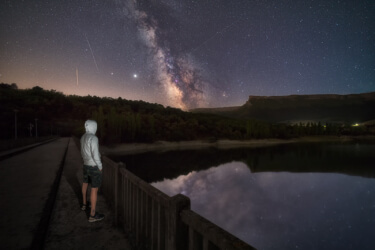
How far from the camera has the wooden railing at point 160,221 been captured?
181 centimetres

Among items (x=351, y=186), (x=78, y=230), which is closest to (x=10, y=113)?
(x=78, y=230)

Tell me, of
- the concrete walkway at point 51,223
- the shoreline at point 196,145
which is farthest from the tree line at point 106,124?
the concrete walkway at point 51,223

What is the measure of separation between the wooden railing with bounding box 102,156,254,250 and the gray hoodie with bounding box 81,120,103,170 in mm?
514

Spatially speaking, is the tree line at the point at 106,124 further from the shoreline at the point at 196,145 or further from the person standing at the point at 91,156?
the person standing at the point at 91,156

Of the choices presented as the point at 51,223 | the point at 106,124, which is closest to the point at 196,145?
the point at 106,124

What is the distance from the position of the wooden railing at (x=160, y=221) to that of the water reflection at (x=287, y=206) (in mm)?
9449

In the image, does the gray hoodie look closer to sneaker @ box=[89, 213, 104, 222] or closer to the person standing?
the person standing

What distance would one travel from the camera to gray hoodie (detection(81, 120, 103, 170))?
4176 millimetres

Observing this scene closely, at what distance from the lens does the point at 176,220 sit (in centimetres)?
218

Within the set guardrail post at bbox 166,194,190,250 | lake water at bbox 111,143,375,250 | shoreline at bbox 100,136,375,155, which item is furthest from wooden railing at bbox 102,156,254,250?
shoreline at bbox 100,136,375,155

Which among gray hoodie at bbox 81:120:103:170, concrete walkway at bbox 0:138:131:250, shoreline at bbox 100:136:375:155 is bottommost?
shoreline at bbox 100:136:375:155

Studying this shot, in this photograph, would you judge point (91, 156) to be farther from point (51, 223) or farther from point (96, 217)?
point (51, 223)

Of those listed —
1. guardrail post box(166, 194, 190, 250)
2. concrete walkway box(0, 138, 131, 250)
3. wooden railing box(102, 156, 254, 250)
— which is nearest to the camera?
wooden railing box(102, 156, 254, 250)

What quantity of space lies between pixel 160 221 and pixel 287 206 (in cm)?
1773
